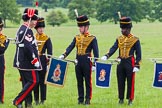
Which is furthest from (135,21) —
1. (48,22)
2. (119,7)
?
(48,22)

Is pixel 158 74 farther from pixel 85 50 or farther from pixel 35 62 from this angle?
pixel 35 62

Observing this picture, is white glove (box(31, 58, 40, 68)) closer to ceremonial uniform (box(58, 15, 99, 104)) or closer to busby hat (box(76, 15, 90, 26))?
ceremonial uniform (box(58, 15, 99, 104))

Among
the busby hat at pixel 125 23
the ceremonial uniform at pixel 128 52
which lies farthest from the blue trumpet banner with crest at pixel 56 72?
the busby hat at pixel 125 23

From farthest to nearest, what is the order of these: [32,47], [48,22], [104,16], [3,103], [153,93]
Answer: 1. [104,16]
2. [48,22]
3. [153,93]
4. [3,103]
5. [32,47]

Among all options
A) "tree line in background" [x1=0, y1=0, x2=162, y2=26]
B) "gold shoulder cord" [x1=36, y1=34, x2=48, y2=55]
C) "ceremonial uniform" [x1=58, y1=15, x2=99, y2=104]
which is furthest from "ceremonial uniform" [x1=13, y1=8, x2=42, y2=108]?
"tree line in background" [x1=0, y1=0, x2=162, y2=26]

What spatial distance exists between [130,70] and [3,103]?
10.4 feet

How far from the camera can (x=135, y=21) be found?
101 m

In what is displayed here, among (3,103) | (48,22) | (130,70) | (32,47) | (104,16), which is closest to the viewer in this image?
(32,47)

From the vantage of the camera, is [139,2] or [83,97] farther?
[139,2]

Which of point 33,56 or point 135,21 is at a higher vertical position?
point 33,56

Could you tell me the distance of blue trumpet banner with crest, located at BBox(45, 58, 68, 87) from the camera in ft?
36.4

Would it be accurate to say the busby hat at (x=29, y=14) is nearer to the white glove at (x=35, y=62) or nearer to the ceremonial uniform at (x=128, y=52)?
the white glove at (x=35, y=62)

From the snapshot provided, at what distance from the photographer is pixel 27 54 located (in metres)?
10.1

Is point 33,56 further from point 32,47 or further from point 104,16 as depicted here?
point 104,16
